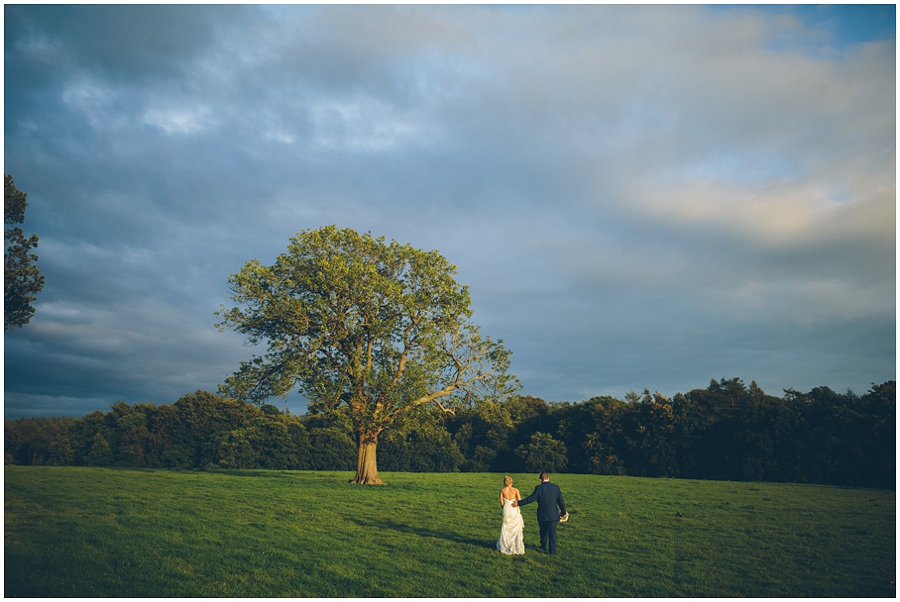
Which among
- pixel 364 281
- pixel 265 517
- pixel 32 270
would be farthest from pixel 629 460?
pixel 32 270

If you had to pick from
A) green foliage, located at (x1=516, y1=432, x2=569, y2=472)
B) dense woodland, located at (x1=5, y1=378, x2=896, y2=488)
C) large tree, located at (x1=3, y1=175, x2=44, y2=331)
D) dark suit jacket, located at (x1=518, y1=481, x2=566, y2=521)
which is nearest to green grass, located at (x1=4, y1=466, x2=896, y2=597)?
dark suit jacket, located at (x1=518, y1=481, x2=566, y2=521)

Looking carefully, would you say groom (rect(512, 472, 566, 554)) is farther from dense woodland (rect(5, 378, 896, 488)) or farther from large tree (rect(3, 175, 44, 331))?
dense woodland (rect(5, 378, 896, 488))

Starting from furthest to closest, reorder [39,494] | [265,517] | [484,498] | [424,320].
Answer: [424,320] < [484,498] < [39,494] < [265,517]

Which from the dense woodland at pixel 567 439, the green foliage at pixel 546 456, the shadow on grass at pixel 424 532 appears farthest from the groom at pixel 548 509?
the green foliage at pixel 546 456

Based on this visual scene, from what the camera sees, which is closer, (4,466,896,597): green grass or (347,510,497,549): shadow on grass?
(4,466,896,597): green grass

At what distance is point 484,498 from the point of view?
106 ft

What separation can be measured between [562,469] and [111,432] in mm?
69672

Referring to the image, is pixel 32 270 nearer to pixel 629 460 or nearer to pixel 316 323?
pixel 316 323

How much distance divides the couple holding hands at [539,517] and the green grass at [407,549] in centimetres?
45

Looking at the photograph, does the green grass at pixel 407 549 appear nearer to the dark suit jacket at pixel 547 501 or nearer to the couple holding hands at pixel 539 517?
the couple holding hands at pixel 539 517

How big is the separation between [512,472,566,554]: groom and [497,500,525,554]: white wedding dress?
448mm

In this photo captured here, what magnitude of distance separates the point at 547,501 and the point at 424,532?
17.6 feet

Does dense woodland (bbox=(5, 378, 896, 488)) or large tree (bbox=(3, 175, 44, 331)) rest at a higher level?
large tree (bbox=(3, 175, 44, 331))

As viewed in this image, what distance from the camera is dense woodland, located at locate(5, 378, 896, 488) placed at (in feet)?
199
